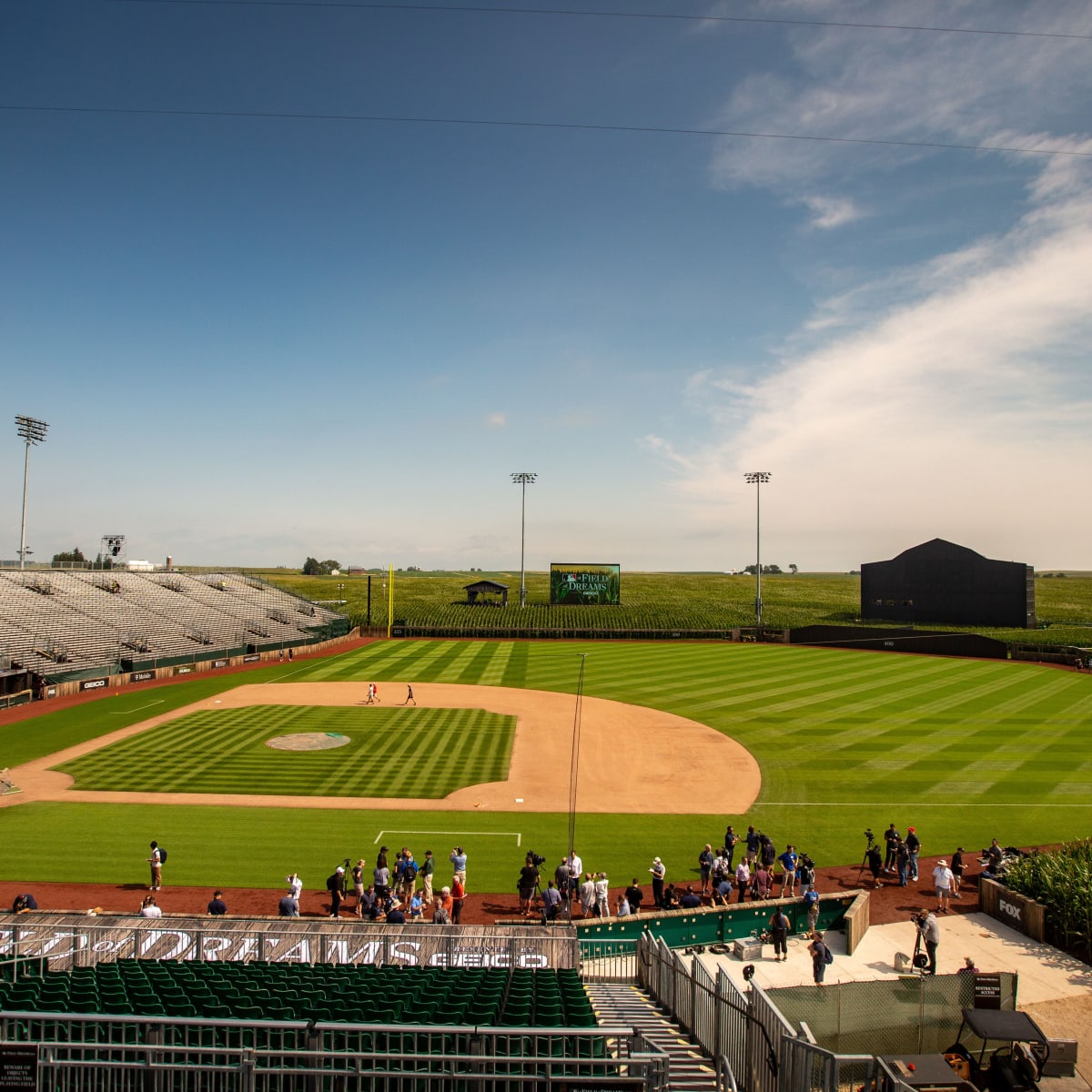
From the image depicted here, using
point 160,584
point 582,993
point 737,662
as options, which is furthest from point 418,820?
point 160,584

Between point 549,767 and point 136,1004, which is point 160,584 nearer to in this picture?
point 549,767

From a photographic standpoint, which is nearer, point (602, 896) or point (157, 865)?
point (602, 896)

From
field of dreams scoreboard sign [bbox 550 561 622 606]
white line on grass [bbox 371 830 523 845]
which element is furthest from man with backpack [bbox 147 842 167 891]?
field of dreams scoreboard sign [bbox 550 561 622 606]

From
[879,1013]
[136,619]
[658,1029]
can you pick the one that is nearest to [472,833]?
[658,1029]

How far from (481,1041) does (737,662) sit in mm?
57577

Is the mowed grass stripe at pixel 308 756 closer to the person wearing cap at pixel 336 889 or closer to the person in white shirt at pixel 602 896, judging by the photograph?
the person wearing cap at pixel 336 889

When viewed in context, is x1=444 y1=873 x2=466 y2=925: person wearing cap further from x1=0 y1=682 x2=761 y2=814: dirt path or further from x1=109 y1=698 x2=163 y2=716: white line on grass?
x1=109 y1=698 x2=163 y2=716: white line on grass

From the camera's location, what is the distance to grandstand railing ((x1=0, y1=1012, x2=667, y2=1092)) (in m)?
6.63

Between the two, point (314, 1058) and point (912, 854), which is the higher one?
point (314, 1058)

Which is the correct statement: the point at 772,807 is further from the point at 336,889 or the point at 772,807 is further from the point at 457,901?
the point at 336,889

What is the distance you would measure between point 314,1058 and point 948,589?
86627mm

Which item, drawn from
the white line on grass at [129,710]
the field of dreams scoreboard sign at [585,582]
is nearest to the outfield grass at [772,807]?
the white line on grass at [129,710]

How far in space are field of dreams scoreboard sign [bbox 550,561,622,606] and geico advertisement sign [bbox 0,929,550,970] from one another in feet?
242

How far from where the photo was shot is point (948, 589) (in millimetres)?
80062
